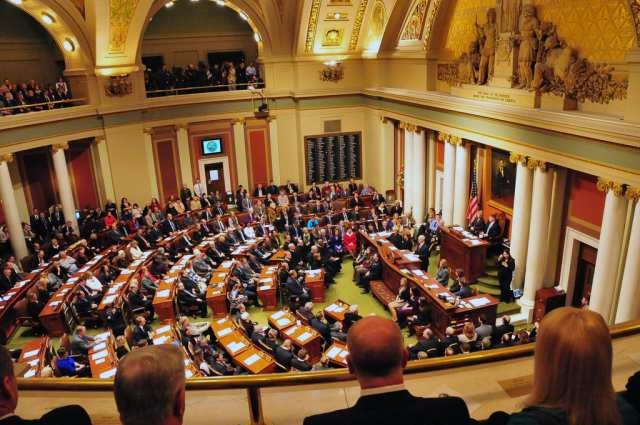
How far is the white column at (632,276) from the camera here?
938cm

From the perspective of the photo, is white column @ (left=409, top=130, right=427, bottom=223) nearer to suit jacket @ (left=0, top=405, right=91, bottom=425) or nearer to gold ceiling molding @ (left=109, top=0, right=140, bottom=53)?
gold ceiling molding @ (left=109, top=0, right=140, bottom=53)

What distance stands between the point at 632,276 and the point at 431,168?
358 inches

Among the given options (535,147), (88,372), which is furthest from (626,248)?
(88,372)

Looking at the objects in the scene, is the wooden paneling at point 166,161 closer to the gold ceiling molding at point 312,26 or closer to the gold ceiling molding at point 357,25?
the gold ceiling molding at point 312,26

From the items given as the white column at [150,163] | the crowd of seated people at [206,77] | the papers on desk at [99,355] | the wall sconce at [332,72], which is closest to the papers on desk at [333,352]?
the papers on desk at [99,355]

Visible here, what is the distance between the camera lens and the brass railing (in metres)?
2.99

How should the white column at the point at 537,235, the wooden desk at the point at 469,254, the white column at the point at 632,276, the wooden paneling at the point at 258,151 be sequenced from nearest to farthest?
the white column at the point at 632,276 < the white column at the point at 537,235 < the wooden desk at the point at 469,254 < the wooden paneling at the point at 258,151

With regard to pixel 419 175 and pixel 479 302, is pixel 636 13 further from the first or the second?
pixel 419 175

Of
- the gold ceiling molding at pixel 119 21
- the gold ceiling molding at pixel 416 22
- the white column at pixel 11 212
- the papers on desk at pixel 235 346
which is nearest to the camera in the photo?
the papers on desk at pixel 235 346

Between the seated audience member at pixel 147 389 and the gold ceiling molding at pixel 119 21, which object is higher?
the gold ceiling molding at pixel 119 21

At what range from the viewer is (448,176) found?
53.1ft

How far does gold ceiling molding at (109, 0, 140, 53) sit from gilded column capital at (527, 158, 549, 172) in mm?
13035

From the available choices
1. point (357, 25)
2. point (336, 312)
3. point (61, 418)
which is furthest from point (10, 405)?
point (357, 25)

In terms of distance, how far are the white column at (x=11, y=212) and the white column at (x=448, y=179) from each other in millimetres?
13262
